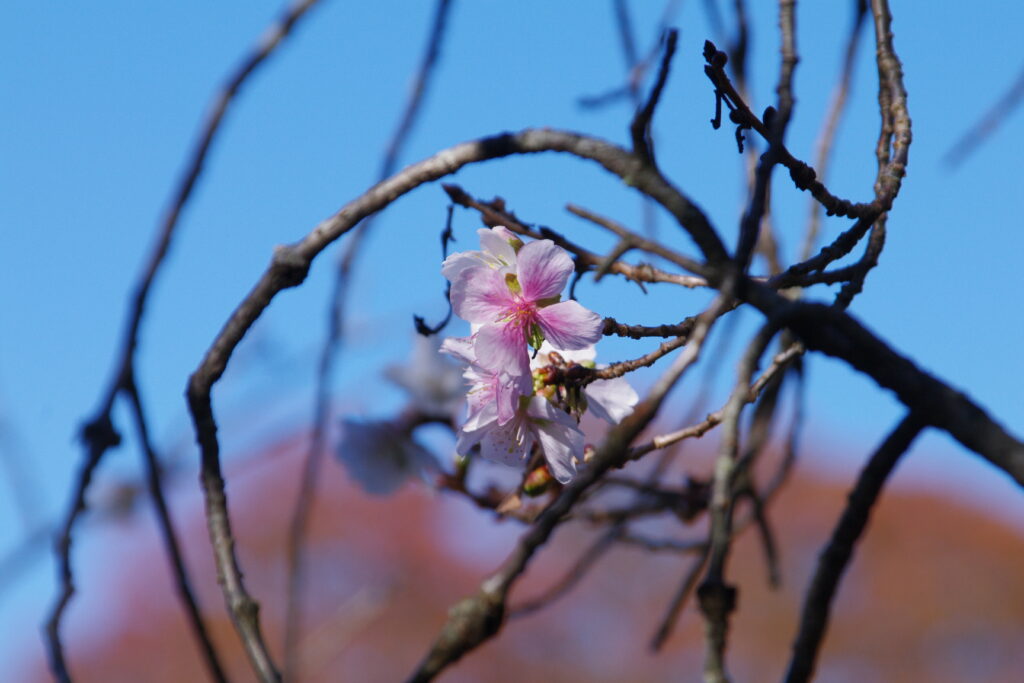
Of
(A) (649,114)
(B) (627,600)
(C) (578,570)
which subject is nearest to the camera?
(A) (649,114)

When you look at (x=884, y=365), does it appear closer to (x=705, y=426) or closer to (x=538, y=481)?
(x=705, y=426)

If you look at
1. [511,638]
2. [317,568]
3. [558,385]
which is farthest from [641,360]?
[317,568]

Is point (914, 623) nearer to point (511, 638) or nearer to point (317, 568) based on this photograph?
point (511, 638)

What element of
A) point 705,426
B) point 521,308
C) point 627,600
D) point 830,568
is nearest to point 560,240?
point 521,308

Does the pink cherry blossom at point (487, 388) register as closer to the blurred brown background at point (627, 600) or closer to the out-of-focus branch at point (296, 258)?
the out-of-focus branch at point (296, 258)

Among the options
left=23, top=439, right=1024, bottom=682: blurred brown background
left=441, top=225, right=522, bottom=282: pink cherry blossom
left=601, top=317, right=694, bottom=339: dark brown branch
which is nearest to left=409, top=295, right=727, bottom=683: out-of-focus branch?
left=601, top=317, right=694, bottom=339: dark brown branch

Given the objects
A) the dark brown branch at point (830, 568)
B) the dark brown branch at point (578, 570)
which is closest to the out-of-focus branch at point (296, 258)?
the dark brown branch at point (830, 568)

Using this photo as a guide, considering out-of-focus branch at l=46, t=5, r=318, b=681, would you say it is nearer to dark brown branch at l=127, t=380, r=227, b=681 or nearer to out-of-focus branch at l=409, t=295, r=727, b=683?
dark brown branch at l=127, t=380, r=227, b=681
